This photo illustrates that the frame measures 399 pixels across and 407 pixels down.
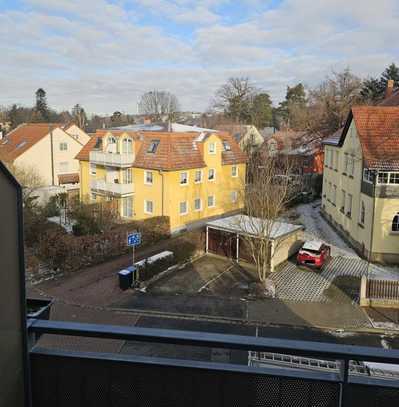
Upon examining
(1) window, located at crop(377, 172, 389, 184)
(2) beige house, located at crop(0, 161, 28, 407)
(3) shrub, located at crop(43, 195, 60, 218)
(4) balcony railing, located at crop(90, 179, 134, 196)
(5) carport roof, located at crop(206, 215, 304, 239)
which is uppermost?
(2) beige house, located at crop(0, 161, 28, 407)

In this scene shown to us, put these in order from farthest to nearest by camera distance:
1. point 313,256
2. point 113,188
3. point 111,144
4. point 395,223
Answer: point 111,144 < point 113,188 < point 395,223 < point 313,256

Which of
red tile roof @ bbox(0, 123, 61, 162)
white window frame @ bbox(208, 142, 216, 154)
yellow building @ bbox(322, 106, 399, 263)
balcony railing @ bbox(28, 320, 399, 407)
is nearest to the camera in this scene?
balcony railing @ bbox(28, 320, 399, 407)

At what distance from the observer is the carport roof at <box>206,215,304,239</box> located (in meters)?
20.4

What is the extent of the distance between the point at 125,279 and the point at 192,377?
15.5 m

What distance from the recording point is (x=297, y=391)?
2557 millimetres

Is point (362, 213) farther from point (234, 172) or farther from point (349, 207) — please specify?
point (234, 172)

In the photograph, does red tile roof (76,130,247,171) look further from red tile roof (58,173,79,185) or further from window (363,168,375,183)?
red tile roof (58,173,79,185)

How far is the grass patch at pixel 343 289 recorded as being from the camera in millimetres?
17469

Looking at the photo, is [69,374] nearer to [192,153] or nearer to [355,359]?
[355,359]

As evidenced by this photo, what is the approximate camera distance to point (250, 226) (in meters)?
21.3

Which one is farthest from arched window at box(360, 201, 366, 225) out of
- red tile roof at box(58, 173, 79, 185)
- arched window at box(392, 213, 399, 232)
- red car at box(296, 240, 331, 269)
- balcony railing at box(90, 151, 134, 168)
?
red tile roof at box(58, 173, 79, 185)

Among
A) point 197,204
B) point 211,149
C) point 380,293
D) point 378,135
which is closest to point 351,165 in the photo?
point 378,135

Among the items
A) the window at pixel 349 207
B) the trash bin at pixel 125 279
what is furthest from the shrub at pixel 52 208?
the window at pixel 349 207

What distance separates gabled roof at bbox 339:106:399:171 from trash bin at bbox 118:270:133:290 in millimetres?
12358
